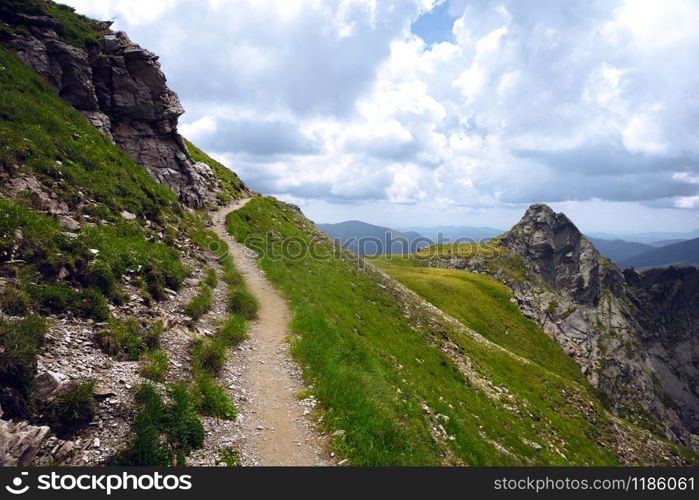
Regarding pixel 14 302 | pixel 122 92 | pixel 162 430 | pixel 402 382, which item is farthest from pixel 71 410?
pixel 122 92

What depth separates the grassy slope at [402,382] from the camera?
13297 millimetres

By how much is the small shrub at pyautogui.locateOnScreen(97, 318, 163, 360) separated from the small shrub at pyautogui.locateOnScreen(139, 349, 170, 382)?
1.15 feet

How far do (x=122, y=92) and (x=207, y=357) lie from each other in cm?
3759

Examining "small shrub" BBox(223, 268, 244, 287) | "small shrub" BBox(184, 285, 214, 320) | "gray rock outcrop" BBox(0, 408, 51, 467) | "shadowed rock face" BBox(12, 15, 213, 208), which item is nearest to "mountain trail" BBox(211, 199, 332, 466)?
"small shrub" BBox(184, 285, 214, 320)

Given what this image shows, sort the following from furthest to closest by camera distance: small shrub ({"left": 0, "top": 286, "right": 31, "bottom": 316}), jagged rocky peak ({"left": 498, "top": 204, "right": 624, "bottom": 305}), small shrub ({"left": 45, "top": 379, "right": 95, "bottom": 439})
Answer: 1. jagged rocky peak ({"left": 498, "top": 204, "right": 624, "bottom": 305})
2. small shrub ({"left": 0, "top": 286, "right": 31, "bottom": 316})
3. small shrub ({"left": 45, "top": 379, "right": 95, "bottom": 439})

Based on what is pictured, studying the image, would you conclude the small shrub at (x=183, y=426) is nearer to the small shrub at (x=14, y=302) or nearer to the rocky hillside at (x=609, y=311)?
the small shrub at (x=14, y=302)

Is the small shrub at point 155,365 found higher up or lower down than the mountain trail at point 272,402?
higher up

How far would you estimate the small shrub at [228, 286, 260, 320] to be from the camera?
64.4 ft

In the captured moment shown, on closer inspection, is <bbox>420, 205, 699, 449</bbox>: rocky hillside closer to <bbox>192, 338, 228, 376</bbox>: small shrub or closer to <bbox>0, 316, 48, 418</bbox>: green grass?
<bbox>192, 338, 228, 376</bbox>: small shrub

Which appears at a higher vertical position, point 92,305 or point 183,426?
point 92,305

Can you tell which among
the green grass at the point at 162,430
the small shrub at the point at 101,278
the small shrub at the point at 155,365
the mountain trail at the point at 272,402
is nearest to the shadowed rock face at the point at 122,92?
the small shrub at the point at 101,278

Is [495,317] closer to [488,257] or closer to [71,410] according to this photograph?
[488,257]

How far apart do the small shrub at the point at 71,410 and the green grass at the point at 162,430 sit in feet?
3.82

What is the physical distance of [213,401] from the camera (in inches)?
439
